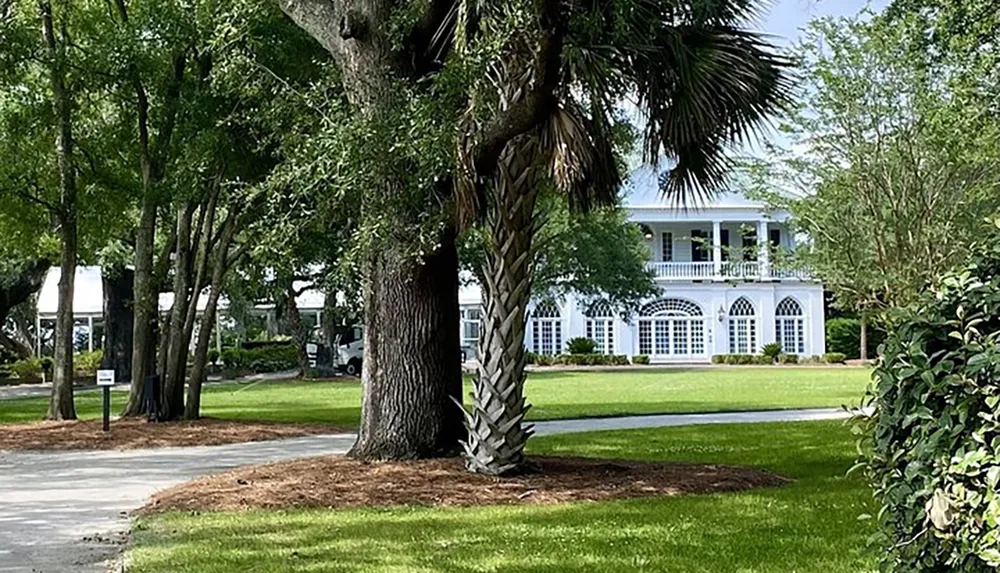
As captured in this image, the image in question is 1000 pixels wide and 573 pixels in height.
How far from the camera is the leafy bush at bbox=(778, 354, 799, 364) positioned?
48875 millimetres

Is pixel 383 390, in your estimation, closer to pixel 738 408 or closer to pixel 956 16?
pixel 956 16

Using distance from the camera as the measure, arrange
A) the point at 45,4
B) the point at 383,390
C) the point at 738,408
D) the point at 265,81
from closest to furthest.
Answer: the point at 383,390 < the point at 265,81 < the point at 45,4 < the point at 738,408

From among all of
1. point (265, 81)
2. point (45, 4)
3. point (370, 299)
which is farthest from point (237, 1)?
point (45, 4)

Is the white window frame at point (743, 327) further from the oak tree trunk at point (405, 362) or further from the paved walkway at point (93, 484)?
the oak tree trunk at point (405, 362)

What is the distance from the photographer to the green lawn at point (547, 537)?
6242mm

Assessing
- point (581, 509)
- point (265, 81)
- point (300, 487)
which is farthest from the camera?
point (265, 81)

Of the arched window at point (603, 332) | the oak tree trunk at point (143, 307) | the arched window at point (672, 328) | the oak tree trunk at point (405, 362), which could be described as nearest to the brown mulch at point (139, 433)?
the oak tree trunk at point (143, 307)

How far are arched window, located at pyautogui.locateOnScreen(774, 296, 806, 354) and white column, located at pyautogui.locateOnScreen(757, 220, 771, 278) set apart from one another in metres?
3.11

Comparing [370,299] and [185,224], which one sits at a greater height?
[185,224]

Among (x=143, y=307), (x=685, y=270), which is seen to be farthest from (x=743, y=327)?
(x=143, y=307)

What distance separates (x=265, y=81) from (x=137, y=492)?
14.0 feet

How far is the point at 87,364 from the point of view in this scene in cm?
4041

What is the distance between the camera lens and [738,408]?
20484 millimetres

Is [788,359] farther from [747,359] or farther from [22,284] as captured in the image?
[22,284]
